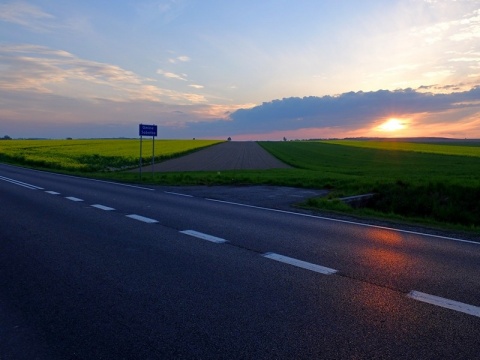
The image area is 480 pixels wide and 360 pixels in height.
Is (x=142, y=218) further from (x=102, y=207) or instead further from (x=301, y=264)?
(x=301, y=264)

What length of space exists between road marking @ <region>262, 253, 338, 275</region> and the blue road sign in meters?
18.6

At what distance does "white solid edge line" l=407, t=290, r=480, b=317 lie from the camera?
15.3 ft

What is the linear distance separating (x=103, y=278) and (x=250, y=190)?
1282 centimetres

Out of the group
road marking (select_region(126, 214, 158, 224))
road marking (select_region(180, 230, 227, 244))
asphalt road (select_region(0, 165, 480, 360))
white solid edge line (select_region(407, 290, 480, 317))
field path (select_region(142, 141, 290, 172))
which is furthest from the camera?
field path (select_region(142, 141, 290, 172))

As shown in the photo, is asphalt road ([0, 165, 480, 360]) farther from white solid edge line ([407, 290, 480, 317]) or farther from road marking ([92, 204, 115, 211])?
road marking ([92, 204, 115, 211])

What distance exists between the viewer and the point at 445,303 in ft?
16.0

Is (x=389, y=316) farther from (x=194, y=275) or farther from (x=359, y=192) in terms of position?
(x=359, y=192)

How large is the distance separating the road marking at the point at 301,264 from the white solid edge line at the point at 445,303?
1.22m

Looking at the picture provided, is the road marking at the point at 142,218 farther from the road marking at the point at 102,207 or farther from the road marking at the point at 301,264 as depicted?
the road marking at the point at 301,264

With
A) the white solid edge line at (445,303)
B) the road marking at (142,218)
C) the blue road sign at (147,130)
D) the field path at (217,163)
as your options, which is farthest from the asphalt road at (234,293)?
the field path at (217,163)

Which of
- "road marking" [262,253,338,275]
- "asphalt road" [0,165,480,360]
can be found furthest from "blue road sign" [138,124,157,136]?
"road marking" [262,253,338,275]

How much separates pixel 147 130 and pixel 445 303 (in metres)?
21.5

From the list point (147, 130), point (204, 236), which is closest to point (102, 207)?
point (204, 236)

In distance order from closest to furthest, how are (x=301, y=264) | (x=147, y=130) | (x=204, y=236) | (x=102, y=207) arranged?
1. (x=301, y=264)
2. (x=204, y=236)
3. (x=102, y=207)
4. (x=147, y=130)
